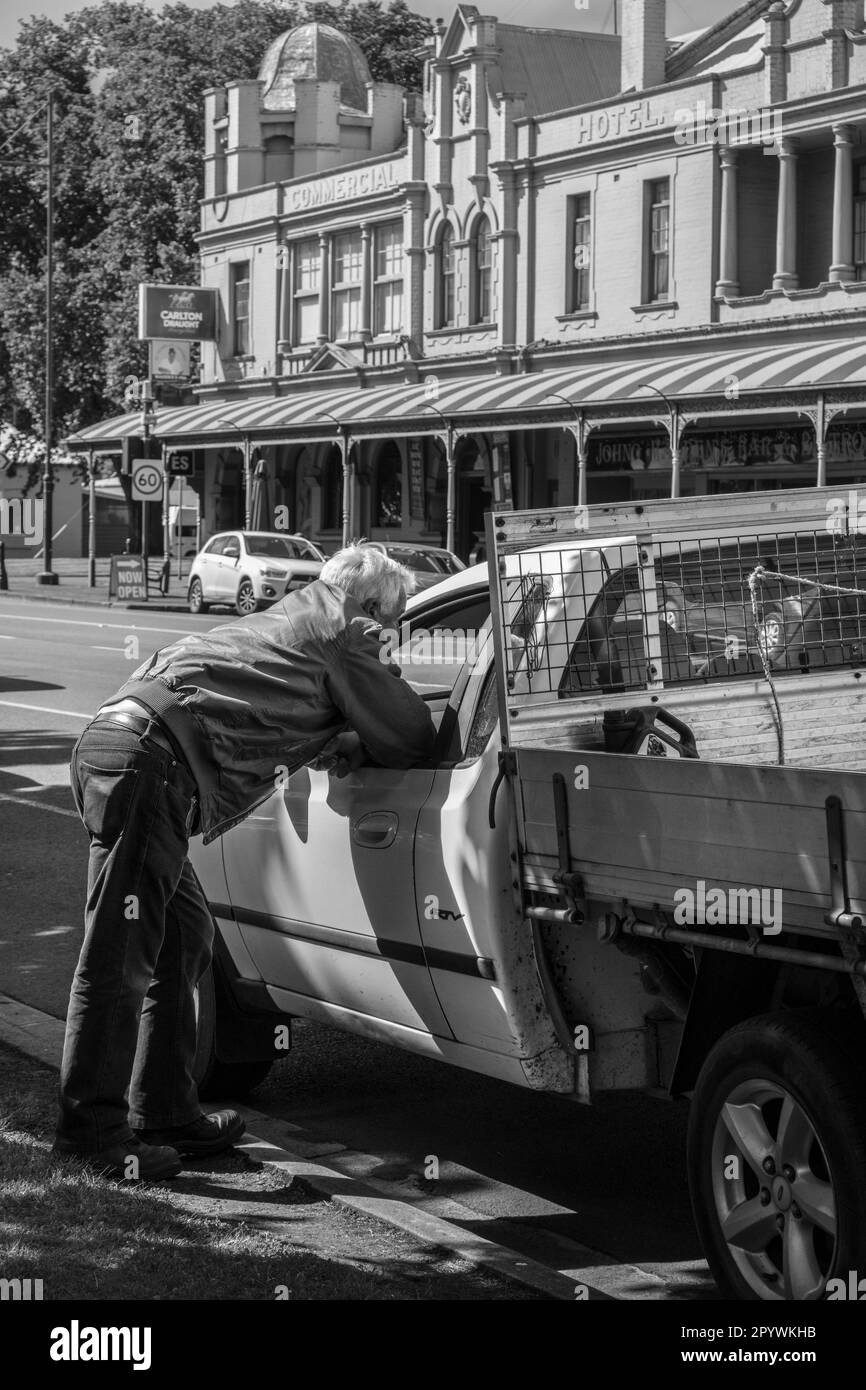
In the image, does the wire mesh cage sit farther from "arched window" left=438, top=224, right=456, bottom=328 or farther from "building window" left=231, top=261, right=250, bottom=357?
"building window" left=231, top=261, right=250, bottom=357

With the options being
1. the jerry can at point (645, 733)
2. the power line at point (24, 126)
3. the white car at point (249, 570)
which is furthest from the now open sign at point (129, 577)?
the jerry can at point (645, 733)

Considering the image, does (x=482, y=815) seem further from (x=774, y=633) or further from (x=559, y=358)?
(x=559, y=358)

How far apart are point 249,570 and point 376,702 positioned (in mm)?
27993

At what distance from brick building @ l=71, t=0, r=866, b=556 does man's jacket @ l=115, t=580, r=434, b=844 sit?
2110 cm

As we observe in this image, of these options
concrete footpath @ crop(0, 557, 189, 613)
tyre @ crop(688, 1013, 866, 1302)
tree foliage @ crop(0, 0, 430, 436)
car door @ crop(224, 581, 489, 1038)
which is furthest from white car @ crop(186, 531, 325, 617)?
tyre @ crop(688, 1013, 866, 1302)

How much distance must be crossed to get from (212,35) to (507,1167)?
60136 millimetres

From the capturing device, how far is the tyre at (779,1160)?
12.0 feet

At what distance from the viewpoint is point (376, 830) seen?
5.08 metres

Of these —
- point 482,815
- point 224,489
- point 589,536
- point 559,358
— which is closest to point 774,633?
point 589,536

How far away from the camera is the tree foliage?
5638 cm

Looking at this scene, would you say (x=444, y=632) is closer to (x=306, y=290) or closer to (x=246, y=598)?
(x=246, y=598)

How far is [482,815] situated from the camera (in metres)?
4.63

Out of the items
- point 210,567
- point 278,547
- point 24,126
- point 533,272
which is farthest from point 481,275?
point 24,126

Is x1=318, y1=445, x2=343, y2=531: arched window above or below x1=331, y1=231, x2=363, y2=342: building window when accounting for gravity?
below
